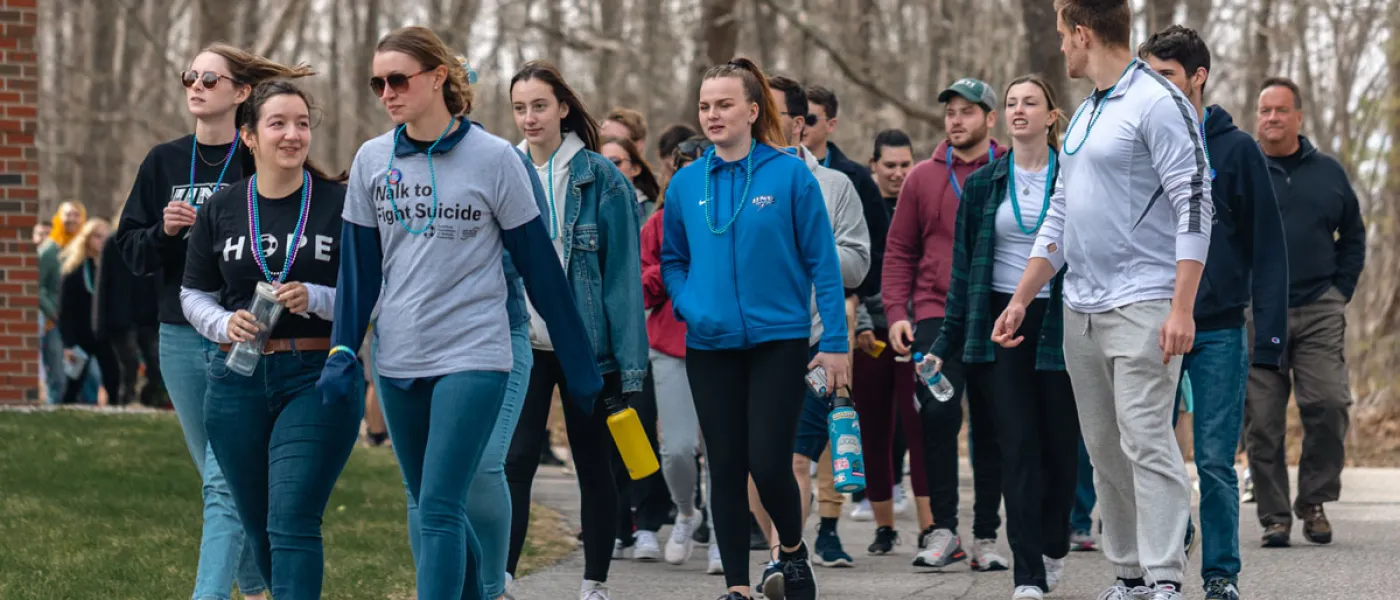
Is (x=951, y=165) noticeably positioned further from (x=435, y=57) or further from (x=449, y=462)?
(x=449, y=462)

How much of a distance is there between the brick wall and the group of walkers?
6348 millimetres

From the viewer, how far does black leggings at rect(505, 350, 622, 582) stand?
7.25 meters

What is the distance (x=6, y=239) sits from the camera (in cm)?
1411

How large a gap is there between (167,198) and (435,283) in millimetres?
1497

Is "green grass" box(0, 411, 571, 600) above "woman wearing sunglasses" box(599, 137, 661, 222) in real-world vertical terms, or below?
below

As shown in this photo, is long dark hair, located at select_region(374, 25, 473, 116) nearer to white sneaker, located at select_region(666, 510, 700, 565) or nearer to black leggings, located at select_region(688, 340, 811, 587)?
black leggings, located at select_region(688, 340, 811, 587)

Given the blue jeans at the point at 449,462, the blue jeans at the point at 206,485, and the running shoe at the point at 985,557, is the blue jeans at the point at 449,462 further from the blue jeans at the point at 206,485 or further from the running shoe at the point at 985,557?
the running shoe at the point at 985,557

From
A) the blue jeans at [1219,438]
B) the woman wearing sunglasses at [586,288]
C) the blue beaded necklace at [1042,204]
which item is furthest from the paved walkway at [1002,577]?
the blue beaded necklace at [1042,204]

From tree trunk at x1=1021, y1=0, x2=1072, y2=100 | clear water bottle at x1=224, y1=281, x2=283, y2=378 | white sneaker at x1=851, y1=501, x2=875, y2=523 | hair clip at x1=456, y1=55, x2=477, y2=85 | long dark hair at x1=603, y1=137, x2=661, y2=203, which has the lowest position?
white sneaker at x1=851, y1=501, x2=875, y2=523

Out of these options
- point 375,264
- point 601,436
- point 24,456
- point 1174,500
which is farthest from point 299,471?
point 24,456

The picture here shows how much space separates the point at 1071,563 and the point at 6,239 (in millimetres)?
8551

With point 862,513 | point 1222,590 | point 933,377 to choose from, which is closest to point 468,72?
point 933,377

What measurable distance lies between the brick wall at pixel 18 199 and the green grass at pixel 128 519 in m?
0.64

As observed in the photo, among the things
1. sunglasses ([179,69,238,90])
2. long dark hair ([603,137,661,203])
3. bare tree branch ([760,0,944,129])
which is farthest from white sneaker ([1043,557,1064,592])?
bare tree branch ([760,0,944,129])
